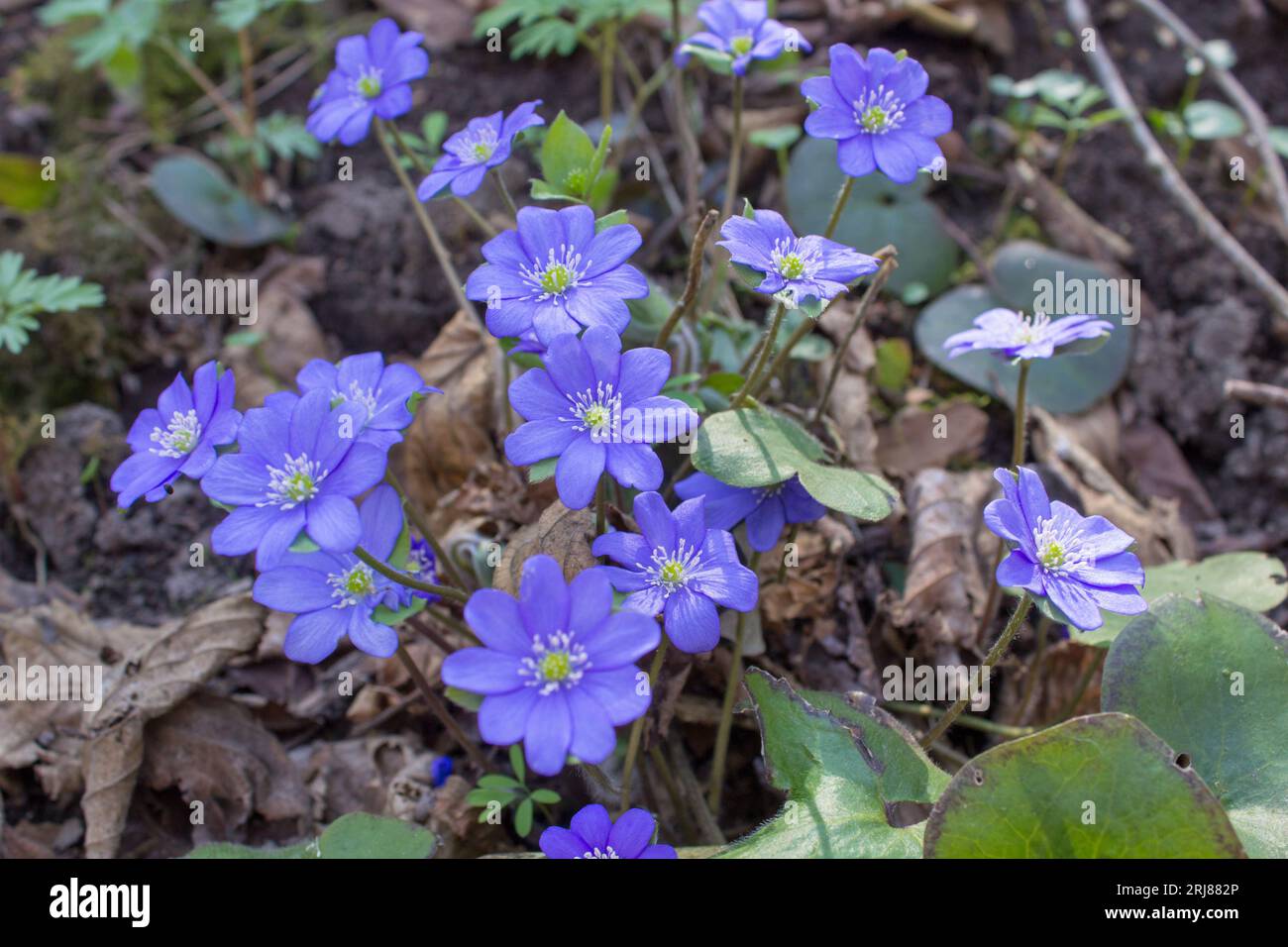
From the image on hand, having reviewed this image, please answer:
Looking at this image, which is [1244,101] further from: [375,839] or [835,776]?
[375,839]

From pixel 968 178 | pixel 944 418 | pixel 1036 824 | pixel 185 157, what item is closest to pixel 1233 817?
pixel 1036 824

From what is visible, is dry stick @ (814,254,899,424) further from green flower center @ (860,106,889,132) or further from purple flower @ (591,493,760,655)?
purple flower @ (591,493,760,655)

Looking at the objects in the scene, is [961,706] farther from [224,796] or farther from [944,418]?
[224,796]

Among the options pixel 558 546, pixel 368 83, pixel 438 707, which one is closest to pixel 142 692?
pixel 438 707

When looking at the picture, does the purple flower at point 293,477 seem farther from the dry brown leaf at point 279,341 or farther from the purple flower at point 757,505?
the dry brown leaf at point 279,341

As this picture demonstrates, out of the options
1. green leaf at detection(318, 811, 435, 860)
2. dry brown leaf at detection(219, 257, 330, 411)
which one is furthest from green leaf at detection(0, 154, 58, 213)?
green leaf at detection(318, 811, 435, 860)
